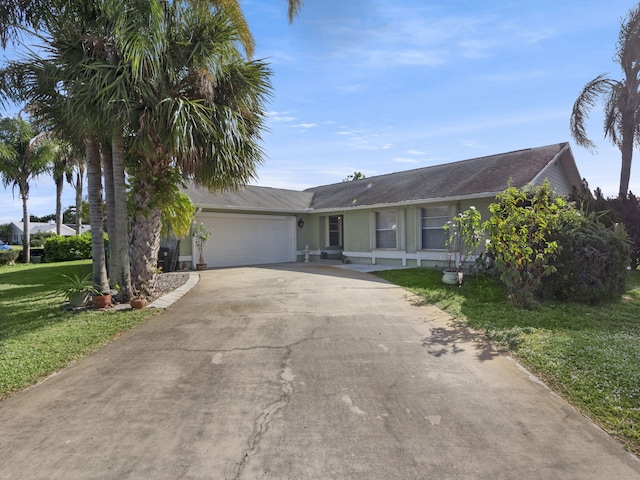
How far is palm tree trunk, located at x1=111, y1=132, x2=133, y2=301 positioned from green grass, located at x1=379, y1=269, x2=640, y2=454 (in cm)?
665

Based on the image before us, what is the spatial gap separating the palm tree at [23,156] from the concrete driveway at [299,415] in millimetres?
20519

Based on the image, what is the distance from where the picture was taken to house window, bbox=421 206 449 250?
44.0 ft

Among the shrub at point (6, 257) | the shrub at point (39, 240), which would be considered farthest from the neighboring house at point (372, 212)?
the shrub at point (39, 240)

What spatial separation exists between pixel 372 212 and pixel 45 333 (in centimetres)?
1197

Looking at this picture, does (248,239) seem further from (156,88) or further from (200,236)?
(156,88)

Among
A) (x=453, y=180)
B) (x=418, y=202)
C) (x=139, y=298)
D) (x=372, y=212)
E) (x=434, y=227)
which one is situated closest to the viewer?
(x=139, y=298)

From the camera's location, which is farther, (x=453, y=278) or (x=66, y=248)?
(x=66, y=248)

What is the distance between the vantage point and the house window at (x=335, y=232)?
19.0m

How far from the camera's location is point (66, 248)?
2206 cm

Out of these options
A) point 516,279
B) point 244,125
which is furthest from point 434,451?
point 244,125

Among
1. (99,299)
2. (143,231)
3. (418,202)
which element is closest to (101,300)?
(99,299)

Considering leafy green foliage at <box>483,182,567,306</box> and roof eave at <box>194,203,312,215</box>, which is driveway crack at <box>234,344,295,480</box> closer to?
leafy green foliage at <box>483,182,567,306</box>

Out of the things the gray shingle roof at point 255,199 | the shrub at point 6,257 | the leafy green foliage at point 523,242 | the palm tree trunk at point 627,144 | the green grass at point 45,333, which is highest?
the palm tree trunk at point 627,144

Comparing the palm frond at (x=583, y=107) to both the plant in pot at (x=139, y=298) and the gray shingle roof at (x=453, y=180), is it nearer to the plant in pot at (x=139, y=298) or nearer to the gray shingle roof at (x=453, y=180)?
the gray shingle roof at (x=453, y=180)
